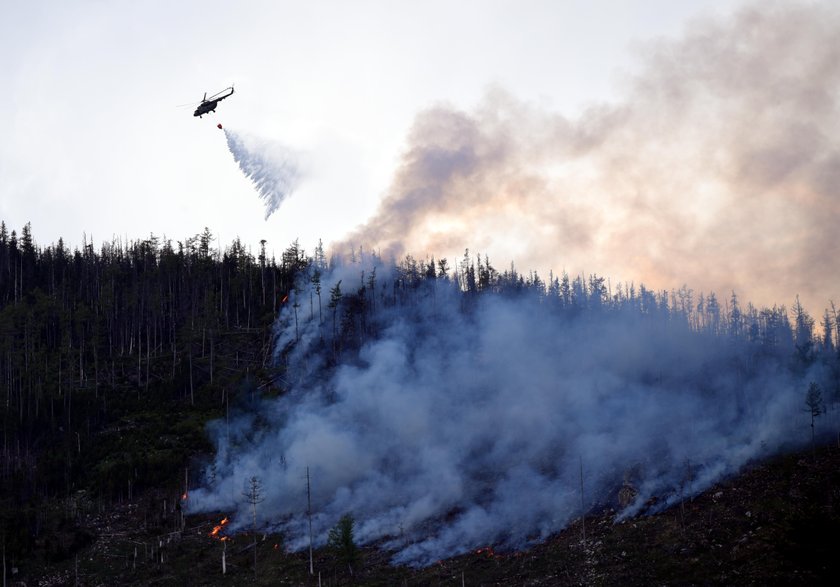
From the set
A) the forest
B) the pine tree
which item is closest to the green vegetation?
the forest

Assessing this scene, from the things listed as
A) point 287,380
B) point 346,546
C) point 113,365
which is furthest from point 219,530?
point 113,365

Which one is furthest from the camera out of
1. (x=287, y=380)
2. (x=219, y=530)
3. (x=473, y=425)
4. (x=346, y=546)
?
(x=287, y=380)

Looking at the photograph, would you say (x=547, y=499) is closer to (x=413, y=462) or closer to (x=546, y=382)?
(x=413, y=462)

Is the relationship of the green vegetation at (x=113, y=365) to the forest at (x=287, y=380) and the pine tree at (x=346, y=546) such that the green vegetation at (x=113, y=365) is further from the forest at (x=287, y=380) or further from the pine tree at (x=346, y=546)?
the pine tree at (x=346, y=546)

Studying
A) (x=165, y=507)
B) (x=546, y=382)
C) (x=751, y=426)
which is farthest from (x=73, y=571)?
(x=751, y=426)

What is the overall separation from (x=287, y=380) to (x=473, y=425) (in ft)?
123

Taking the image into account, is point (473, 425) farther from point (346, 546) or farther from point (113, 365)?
point (113, 365)

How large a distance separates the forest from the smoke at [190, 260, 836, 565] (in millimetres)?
504

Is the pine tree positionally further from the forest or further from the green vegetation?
the green vegetation

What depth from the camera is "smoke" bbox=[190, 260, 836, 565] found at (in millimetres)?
94188

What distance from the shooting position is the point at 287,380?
451ft

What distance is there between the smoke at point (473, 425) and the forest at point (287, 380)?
0.50 m

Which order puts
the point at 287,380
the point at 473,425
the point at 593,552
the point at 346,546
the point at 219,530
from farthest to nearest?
1. the point at 287,380
2. the point at 473,425
3. the point at 219,530
4. the point at 346,546
5. the point at 593,552

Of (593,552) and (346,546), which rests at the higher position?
(346,546)
